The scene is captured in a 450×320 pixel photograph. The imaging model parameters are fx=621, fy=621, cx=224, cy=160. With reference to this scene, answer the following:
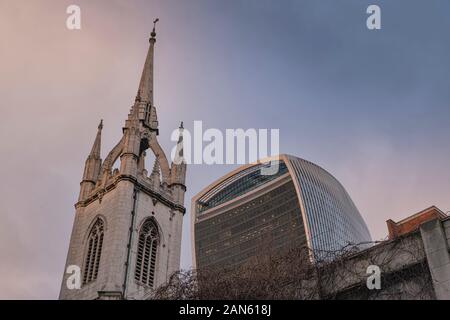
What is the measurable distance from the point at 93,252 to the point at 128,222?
3775 millimetres

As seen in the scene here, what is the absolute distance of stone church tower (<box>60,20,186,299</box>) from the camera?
45125mm

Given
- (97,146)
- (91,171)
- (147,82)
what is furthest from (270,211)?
(91,171)

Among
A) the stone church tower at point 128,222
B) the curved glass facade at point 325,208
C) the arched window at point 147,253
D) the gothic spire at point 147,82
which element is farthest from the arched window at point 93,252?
the curved glass facade at point 325,208

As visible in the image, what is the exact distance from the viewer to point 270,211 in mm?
140500

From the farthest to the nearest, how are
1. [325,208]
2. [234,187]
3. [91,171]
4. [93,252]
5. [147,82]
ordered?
[234,187], [325,208], [147,82], [91,171], [93,252]

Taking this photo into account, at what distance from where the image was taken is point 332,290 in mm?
19484

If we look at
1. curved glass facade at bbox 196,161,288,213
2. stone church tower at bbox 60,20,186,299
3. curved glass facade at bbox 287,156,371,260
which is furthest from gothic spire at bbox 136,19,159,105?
curved glass facade at bbox 196,161,288,213

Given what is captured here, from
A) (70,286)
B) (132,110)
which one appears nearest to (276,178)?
(132,110)

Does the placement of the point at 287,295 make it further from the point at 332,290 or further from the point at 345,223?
the point at 345,223

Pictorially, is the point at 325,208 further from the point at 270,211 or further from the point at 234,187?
the point at 234,187

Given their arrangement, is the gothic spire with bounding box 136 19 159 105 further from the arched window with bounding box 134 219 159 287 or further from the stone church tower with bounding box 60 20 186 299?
the arched window with bounding box 134 219 159 287

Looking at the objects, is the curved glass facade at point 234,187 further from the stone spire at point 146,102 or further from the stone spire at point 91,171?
the stone spire at point 91,171

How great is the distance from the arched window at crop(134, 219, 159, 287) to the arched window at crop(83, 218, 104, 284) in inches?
119
